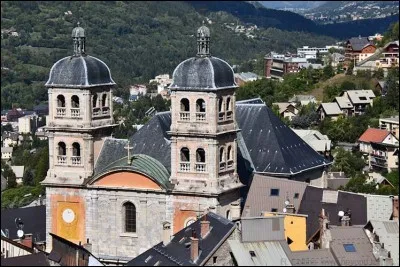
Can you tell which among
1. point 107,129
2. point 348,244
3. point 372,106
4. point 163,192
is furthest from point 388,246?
point 372,106

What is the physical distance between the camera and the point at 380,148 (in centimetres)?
11281

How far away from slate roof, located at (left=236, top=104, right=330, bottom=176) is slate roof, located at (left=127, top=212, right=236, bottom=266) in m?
13.5

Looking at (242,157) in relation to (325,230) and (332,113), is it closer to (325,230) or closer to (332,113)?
(325,230)

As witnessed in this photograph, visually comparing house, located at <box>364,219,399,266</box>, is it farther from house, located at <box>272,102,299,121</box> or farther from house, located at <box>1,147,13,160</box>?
house, located at <box>1,147,13,160</box>

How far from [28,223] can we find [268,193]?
15812 mm

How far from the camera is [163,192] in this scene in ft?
234

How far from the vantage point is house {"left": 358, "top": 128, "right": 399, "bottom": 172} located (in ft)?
365

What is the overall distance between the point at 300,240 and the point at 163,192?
814 cm

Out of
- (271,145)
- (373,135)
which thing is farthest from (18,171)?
(271,145)

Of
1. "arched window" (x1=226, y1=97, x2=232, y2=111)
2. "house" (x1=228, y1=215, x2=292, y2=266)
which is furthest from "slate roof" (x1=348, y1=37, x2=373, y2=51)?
"house" (x1=228, y1=215, x2=292, y2=266)

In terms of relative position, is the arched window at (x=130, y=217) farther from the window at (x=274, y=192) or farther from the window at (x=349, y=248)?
the window at (x=349, y=248)

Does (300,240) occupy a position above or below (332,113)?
below

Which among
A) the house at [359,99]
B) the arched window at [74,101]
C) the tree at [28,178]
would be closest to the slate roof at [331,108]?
the house at [359,99]

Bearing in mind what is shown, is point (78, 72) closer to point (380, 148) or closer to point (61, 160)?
point (61, 160)
